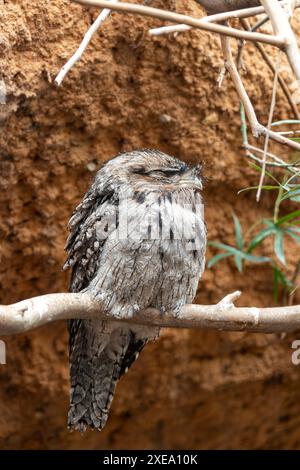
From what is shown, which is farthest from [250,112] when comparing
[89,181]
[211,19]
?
[89,181]

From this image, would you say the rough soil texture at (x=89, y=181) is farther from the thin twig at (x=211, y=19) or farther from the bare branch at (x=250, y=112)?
the thin twig at (x=211, y=19)

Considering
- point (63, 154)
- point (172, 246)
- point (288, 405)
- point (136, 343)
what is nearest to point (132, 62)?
point (63, 154)

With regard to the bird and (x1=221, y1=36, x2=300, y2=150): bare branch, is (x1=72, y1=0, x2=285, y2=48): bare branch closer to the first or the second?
(x1=221, y1=36, x2=300, y2=150): bare branch

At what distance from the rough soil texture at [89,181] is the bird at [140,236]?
1.50 ft

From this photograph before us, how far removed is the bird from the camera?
237 centimetres

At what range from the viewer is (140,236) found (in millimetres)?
2350

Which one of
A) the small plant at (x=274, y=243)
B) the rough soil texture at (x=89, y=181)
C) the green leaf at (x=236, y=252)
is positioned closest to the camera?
the rough soil texture at (x=89, y=181)

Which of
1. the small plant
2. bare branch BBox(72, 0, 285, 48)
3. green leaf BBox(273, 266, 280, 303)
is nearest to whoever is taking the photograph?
bare branch BBox(72, 0, 285, 48)

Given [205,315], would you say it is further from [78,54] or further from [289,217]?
[78,54]

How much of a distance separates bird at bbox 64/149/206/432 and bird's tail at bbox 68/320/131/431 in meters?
0.16

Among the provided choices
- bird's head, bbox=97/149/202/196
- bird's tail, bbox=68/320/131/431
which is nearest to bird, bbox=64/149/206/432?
bird's head, bbox=97/149/202/196

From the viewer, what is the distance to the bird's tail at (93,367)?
2.62 metres

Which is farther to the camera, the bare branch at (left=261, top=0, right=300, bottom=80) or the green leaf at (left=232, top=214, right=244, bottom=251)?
the green leaf at (left=232, top=214, right=244, bottom=251)

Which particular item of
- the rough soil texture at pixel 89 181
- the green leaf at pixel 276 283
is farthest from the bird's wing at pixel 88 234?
the green leaf at pixel 276 283
